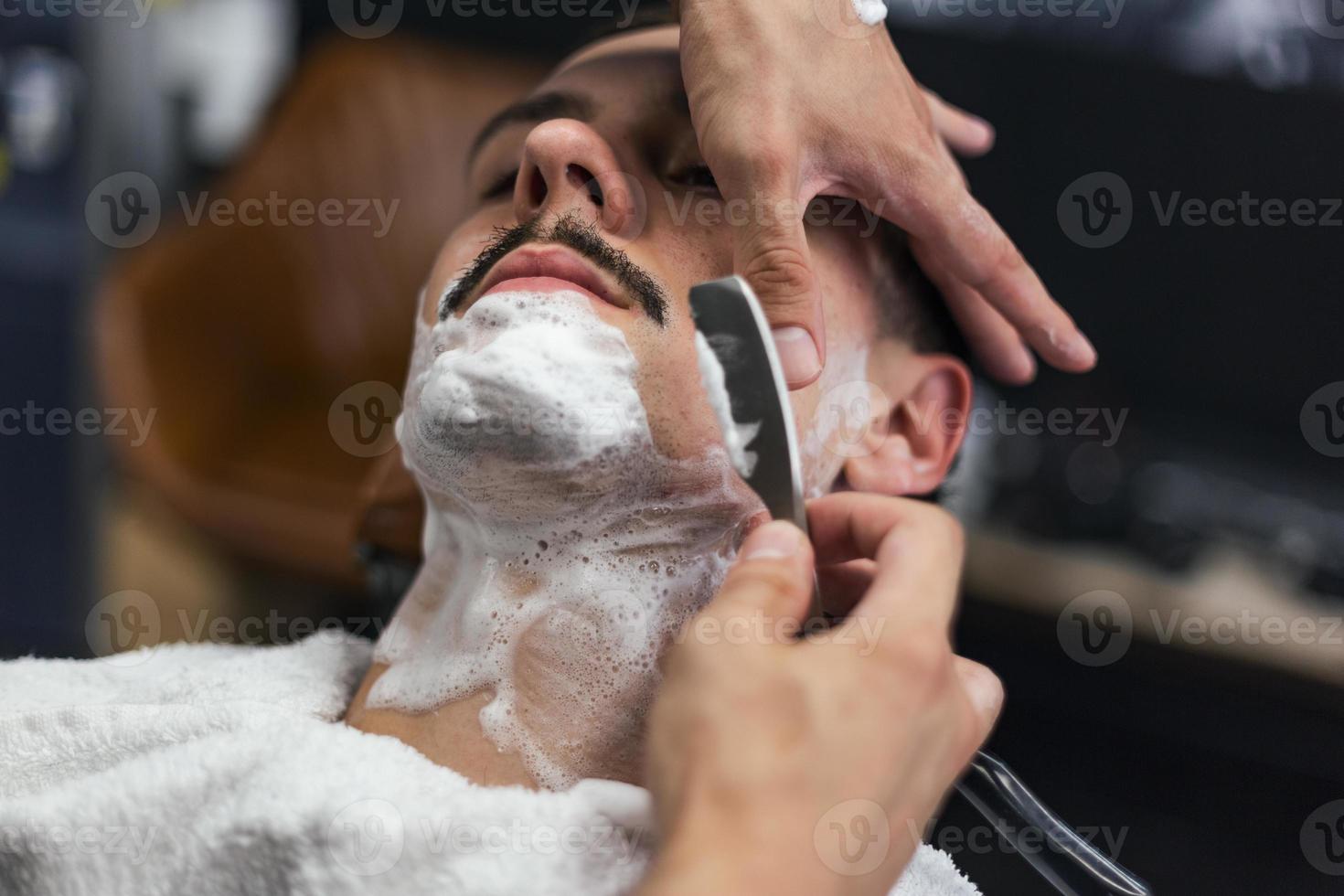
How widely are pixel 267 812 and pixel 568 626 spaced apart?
216mm

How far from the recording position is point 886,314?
0.90 meters

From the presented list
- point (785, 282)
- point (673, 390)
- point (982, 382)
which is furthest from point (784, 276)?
point (982, 382)

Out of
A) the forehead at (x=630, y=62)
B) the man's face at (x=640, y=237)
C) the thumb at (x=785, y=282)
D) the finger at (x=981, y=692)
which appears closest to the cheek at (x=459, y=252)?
the man's face at (x=640, y=237)

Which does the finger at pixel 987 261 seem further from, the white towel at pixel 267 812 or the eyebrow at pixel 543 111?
the white towel at pixel 267 812

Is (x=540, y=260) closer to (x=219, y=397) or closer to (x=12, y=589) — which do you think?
(x=219, y=397)

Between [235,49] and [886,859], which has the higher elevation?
[235,49]

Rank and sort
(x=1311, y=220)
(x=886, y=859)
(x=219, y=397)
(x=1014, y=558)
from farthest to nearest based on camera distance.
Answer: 1. (x=219, y=397)
2. (x=1311, y=220)
3. (x=1014, y=558)
4. (x=886, y=859)

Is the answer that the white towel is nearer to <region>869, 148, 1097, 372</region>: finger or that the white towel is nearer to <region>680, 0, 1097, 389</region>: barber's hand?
<region>680, 0, 1097, 389</region>: barber's hand

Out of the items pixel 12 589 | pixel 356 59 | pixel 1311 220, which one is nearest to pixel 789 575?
pixel 1311 220

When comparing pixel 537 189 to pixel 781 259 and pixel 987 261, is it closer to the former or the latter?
pixel 781 259

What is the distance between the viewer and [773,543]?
1.90ft

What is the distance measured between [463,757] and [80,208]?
6.62 feet

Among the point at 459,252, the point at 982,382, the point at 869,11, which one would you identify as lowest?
A: the point at 459,252

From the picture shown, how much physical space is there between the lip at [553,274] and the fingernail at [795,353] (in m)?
0.12
